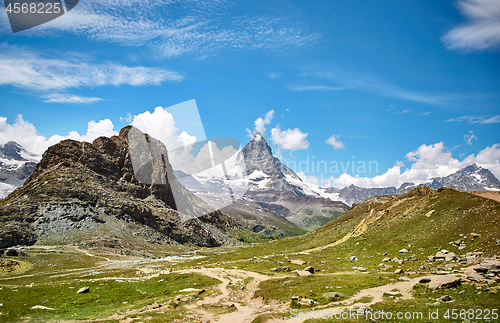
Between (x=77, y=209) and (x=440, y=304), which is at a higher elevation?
(x=77, y=209)

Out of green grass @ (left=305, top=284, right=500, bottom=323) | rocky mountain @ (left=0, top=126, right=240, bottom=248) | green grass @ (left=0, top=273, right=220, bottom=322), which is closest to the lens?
green grass @ (left=305, top=284, right=500, bottom=323)

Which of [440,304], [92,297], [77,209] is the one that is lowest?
[92,297]

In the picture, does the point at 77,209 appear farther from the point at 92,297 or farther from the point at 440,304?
the point at 440,304

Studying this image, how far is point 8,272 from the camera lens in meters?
67.2

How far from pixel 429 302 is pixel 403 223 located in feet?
166

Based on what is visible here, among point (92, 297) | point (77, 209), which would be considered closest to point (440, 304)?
point (92, 297)

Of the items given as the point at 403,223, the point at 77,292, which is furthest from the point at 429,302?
the point at 403,223

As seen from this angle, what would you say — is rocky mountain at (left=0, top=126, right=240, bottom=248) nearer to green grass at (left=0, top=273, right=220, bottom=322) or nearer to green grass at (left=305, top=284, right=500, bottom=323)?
green grass at (left=0, top=273, right=220, bottom=322)

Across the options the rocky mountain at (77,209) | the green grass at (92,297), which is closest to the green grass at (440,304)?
the green grass at (92,297)

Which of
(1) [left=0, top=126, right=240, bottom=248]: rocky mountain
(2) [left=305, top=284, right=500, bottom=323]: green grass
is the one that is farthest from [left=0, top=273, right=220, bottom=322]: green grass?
(1) [left=0, top=126, right=240, bottom=248]: rocky mountain

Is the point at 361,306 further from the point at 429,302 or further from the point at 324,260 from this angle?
the point at 324,260

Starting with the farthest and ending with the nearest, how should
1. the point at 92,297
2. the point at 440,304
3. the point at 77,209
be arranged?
1. the point at 77,209
2. the point at 92,297
3. the point at 440,304

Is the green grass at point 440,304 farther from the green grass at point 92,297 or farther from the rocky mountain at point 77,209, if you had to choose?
the rocky mountain at point 77,209

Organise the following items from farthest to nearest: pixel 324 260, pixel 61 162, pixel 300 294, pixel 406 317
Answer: pixel 61 162
pixel 324 260
pixel 300 294
pixel 406 317
